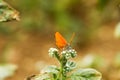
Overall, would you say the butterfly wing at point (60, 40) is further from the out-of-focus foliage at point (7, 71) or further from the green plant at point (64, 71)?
the out-of-focus foliage at point (7, 71)

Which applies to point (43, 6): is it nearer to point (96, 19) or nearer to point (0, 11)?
point (96, 19)

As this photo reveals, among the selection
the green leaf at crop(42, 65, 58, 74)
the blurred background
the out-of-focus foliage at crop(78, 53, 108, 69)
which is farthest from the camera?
the blurred background

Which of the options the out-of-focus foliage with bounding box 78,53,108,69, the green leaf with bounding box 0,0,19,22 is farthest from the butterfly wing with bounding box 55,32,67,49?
the out-of-focus foliage with bounding box 78,53,108,69

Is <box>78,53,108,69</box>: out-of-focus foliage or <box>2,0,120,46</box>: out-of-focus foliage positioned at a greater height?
<box>2,0,120,46</box>: out-of-focus foliage

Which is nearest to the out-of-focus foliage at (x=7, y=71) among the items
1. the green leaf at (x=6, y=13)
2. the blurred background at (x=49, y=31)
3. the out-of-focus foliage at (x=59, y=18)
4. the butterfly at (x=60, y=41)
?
the green leaf at (x=6, y=13)

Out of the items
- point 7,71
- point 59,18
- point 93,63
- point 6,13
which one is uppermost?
point 59,18

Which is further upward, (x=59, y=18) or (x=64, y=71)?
(x=59, y=18)

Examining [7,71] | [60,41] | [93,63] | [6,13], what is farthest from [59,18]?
[60,41]

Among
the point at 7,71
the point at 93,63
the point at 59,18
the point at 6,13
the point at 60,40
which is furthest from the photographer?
the point at 59,18

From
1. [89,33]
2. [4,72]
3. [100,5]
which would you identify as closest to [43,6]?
[89,33]

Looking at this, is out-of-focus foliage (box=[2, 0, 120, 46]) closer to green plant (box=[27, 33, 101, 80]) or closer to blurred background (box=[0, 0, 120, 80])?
blurred background (box=[0, 0, 120, 80])

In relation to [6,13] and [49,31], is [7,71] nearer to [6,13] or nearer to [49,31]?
[6,13]

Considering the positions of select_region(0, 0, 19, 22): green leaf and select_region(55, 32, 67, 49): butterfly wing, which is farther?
select_region(0, 0, 19, 22): green leaf
